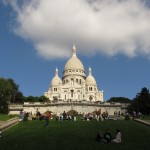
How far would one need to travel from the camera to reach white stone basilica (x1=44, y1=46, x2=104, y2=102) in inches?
5615

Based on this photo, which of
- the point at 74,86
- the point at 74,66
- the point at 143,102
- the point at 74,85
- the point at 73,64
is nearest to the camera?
the point at 143,102

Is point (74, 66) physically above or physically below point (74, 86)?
above

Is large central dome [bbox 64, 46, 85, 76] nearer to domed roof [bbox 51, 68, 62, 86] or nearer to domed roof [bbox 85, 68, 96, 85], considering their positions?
domed roof [bbox 85, 68, 96, 85]

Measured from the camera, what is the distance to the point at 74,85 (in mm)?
143375

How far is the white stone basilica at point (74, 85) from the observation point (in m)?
143

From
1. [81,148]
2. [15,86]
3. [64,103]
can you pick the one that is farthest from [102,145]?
[15,86]

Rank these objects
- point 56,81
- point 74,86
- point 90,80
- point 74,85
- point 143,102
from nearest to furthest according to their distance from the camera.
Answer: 1. point 143,102
2. point 74,86
3. point 74,85
4. point 90,80
5. point 56,81

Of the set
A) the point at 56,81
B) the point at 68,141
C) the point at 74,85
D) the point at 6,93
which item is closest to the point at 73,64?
the point at 56,81

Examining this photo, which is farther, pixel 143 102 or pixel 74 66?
pixel 74 66

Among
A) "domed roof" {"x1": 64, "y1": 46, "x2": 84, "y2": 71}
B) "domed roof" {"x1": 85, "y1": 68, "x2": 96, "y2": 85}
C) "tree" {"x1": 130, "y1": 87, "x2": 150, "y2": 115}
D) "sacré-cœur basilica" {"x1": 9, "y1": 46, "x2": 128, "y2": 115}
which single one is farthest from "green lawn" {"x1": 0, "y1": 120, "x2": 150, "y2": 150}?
"domed roof" {"x1": 64, "y1": 46, "x2": 84, "y2": 71}

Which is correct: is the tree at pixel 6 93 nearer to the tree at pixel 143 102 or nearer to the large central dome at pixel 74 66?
the tree at pixel 143 102

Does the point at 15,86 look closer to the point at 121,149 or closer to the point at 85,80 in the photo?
the point at 85,80

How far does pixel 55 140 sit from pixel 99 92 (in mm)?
129505

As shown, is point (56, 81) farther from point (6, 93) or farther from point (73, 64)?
point (6, 93)
